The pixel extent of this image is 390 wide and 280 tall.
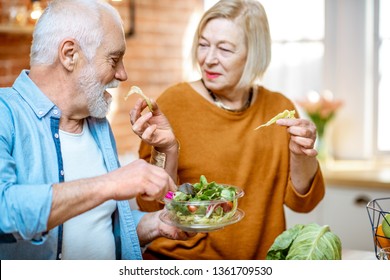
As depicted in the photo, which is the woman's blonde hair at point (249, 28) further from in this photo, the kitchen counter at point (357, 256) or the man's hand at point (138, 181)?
the man's hand at point (138, 181)

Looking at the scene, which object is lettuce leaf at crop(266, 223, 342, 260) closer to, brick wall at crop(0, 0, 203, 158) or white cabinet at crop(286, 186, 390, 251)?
white cabinet at crop(286, 186, 390, 251)

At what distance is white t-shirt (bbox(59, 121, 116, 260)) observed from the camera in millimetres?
1454

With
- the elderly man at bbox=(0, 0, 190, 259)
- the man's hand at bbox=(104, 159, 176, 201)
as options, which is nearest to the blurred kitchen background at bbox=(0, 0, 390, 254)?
the elderly man at bbox=(0, 0, 190, 259)

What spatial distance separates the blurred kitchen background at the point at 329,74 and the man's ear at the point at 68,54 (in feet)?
5.99

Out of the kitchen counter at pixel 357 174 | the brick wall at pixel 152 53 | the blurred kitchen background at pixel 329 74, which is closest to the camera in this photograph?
the kitchen counter at pixel 357 174

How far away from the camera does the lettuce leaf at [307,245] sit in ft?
4.68

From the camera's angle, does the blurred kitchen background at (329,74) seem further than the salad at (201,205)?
Yes

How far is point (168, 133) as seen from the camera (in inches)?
65.2

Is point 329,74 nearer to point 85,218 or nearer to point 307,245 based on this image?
point 307,245

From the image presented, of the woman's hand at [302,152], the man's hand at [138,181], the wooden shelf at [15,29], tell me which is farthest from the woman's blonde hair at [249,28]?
the wooden shelf at [15,29]

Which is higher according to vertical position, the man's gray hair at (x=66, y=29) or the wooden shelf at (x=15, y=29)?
the man's gray hair at (x=66, y=29)

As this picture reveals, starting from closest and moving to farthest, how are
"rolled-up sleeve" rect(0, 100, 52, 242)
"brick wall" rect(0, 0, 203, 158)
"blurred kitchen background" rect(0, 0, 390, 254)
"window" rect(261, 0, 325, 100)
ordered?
1. "rolled-up sleeve" rect(0, 100, 52, 242)
2. "blurred kitchen background" rect(0, 0, 390, 254)
3. "brick wall" rect(0, 0, 203, 158)
4. "window" rect(261, 0, 325, 100)

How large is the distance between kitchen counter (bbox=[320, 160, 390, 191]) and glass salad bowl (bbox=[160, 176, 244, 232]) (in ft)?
6.34

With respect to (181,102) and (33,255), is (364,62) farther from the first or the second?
(33,255)
